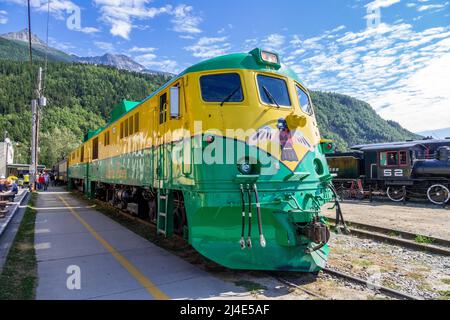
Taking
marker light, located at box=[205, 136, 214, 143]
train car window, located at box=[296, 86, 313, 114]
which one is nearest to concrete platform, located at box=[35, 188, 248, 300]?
marker light, located at box=[205, 136, 214, 143]

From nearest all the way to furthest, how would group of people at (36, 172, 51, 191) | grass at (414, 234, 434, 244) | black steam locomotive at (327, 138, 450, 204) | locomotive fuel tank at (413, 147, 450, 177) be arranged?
grass at (414, 234, 434, 244)
locomotive fuel tank at (413, 147, 450, 177)
black steam locomotive at (327, 138, 450, 204)
group of people at (36, 172, 51, 191)

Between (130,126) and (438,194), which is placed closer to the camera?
(130,126)

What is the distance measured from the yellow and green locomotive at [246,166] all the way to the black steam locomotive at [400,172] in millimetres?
15030

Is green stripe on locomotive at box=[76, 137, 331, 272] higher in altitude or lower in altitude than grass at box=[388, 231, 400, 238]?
higher

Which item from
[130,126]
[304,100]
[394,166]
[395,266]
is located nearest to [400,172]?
[394,166]

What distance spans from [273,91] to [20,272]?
5.36 m

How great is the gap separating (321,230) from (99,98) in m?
136

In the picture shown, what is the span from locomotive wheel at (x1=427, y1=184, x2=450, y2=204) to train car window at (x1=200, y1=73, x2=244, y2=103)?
16.8 meters

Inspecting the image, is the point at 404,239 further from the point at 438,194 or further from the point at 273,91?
the point at 438,194

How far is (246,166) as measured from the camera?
17.8 ft

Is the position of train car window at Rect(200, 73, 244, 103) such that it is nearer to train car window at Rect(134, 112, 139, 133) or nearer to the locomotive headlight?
the locomotive headlight

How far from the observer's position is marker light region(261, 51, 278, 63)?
6186 mm
